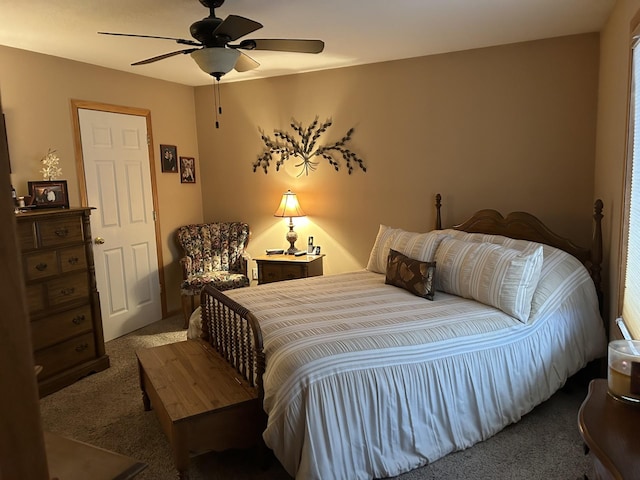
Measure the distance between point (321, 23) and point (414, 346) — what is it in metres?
2.17

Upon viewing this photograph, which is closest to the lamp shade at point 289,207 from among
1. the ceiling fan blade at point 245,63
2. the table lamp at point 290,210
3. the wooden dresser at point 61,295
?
the table lamp at point 290,210

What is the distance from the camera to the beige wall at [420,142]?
3637 millimetres

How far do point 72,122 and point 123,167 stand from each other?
63 centimetres

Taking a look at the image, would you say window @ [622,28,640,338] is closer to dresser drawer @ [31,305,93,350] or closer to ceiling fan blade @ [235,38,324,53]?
ceiling fan blade @ [235,38,324,53]

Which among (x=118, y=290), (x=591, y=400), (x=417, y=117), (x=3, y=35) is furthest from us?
(x=118, y=290)

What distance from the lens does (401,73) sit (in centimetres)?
425

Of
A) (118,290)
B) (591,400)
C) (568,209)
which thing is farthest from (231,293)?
(568,209)

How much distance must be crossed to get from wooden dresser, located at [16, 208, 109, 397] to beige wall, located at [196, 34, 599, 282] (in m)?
1.98

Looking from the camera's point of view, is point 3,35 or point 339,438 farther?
point 3,35

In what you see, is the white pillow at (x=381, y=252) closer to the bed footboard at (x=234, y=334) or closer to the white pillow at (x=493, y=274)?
the white pillow at (x=493, y=274)

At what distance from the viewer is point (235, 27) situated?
93.6 inches

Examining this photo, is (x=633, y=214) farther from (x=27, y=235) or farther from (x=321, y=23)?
(x=27, y=235)

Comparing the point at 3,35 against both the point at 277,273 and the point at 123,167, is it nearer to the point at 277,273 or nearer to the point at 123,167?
the point at 123,167

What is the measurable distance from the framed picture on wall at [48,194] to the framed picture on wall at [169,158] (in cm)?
142
